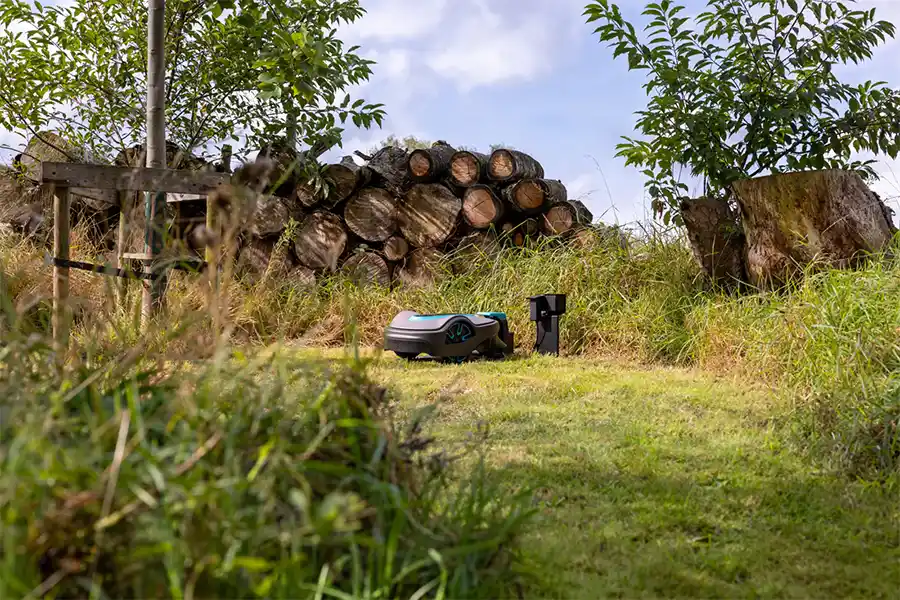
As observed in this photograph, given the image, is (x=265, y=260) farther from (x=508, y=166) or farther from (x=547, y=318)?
(x=547, y=318)

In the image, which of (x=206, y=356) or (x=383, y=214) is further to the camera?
(x=383, y=214)

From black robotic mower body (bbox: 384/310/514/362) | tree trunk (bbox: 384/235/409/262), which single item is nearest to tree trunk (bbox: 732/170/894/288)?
black robotic mower body (bbox: 384/310/514/362)

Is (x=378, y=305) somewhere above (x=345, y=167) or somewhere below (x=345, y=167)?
below

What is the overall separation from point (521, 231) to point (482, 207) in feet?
1.39

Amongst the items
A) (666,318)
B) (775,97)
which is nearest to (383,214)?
(666,318)

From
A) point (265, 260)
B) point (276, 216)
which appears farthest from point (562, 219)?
point (265, 260)

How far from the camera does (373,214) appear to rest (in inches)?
285

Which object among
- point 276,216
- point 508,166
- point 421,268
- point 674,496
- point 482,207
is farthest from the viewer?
point 276,216

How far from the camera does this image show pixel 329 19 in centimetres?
650

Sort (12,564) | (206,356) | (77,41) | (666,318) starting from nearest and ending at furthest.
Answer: (12,564), (206,356), (666,318), (77,41)

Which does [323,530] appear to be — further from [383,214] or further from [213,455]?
[383,214]

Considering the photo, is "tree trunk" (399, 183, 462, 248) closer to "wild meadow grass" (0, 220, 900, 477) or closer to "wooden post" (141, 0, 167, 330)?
"wild meadow grass" (0, 220, 900, 477)

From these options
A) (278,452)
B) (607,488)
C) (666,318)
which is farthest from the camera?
(666,318)

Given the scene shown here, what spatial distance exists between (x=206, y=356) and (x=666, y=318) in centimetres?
442
